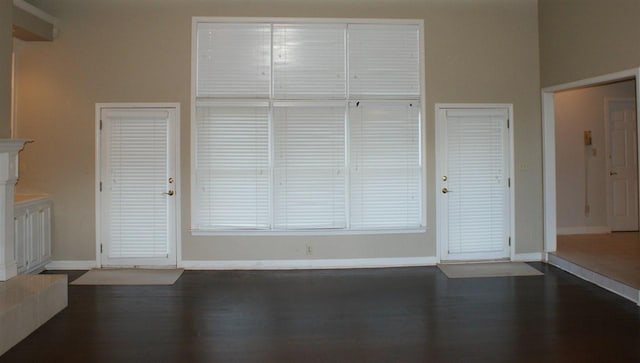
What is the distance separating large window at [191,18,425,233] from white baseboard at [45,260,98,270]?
1.31m

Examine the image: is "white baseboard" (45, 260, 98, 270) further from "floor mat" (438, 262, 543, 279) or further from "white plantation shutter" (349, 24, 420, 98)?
"floor mat" (438, 262, 543, 279)

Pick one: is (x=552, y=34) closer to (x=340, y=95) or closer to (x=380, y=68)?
(x=380, y=68)

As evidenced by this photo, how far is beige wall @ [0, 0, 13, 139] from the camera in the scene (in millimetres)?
3764

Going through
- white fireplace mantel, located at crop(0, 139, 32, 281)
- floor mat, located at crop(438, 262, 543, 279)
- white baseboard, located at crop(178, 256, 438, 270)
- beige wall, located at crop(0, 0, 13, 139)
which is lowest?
floor mat, located at crop(438, 262, 543, 279)

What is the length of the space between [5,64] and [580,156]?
7.59m

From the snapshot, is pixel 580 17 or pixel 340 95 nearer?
→ pixel 580 17

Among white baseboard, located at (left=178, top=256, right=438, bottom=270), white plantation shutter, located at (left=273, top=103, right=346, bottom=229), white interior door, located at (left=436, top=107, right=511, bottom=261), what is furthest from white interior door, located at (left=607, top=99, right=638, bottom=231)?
white plantation shutter, located at (left=273, top=103, right=346, bottom=229)

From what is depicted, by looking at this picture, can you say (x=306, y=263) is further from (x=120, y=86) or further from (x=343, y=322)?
(x=120, y=86)

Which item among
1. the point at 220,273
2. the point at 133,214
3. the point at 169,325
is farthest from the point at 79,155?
the point at 169,325

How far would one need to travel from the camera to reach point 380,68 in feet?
16.8

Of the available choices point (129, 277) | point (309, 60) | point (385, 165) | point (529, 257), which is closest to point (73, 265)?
point (129, 277)

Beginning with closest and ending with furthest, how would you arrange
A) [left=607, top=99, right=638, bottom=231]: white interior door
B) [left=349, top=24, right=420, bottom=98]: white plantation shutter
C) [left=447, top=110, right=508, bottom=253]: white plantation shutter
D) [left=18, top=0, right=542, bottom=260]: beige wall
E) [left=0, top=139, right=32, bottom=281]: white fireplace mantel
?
[left=0, top=139, right=32, bottom=281]: white fireplace mantel
[left=18, top=0, right=542, bottom=260]: beige wall
[left=349, top=24, right=420, bottom=98]: white plantation shutter
[left=447, top=110, right=508, bottom=253]: white plantation shutter
[left=607, top=99, right=638, bottom=231]: white interior door

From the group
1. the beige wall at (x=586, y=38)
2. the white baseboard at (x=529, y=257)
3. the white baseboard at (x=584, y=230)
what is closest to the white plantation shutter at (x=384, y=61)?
the beige wall at (x=586, y=38)

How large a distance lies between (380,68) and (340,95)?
0.60 m
